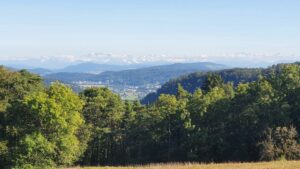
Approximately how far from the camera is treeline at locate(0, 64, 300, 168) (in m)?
52.0

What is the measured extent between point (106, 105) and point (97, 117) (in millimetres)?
2610

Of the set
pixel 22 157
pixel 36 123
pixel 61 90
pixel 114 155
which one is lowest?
pixel 114 155

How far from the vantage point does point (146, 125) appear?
75.8 meters

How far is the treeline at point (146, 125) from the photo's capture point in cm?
5197

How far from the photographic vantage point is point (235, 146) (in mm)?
65875

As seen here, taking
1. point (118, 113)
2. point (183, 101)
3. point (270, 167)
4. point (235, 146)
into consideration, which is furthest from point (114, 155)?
point (270, 167)

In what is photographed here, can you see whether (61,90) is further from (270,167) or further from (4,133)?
(270,167)

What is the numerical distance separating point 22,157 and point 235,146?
1183 inches

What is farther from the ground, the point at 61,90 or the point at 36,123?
the point at 61,90

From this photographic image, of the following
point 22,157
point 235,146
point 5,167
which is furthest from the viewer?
point 235,146

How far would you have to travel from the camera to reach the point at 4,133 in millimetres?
57562

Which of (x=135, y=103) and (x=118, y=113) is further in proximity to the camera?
(x=135, y=103)

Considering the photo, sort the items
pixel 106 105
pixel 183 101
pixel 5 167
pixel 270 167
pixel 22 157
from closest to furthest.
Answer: pixel 270 167
pixel 22 157
pixel 5 167
pixel 183 101
pixel 106 105

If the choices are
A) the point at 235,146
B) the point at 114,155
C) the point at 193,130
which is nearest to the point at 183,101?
the point at 193,130
